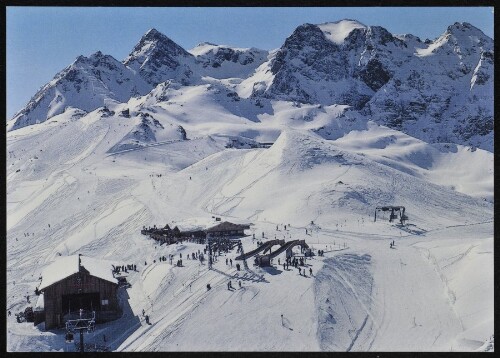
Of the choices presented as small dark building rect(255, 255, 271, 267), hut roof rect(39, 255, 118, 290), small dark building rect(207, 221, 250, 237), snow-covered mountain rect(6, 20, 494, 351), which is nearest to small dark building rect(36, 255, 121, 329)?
hut roof rect(39, 255, 118, 290)

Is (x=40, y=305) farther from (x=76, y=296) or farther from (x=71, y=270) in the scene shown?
(x=71, y=270)

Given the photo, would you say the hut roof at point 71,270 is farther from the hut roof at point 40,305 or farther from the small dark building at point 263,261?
the small dark building at point 263,261

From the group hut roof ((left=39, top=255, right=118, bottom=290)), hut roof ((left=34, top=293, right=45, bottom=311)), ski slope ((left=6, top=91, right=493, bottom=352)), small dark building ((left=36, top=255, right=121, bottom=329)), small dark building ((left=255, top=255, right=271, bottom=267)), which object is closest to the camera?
ski slope ((left=6, top=91, right=493, bottom=352))

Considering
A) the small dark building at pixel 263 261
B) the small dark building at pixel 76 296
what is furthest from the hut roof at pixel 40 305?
the small dark building at pixel 263 261

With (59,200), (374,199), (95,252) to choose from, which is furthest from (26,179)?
(374,199)

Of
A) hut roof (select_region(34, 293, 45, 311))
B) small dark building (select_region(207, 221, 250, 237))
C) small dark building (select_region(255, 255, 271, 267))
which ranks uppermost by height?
small dark building (select_region(207, 221, 250, 237))

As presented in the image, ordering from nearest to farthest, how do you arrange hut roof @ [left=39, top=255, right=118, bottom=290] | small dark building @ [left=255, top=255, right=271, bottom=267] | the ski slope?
the ski slope → hut roof @ [left=39, top=255, right=118, bottom=290] → small dark building @ [left=255, top=255, right=271, bottom=267]

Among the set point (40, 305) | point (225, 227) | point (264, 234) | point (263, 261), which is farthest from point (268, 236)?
point (40, 305)

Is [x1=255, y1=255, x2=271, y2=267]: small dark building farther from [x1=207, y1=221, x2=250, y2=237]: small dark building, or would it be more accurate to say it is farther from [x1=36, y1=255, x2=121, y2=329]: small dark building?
[x1=207, y1=221, x2=250, y2=237]: small dark building
